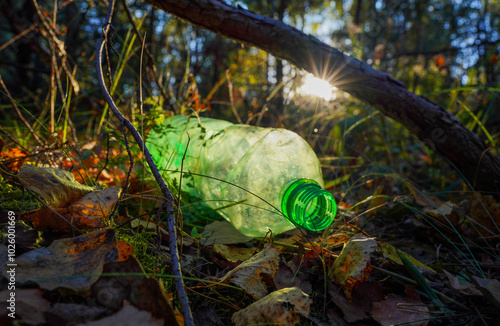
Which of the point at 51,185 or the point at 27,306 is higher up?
the point at 51,185

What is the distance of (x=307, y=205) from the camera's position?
3.55ft

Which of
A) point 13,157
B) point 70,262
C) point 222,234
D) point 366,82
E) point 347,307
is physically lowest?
point 347,307

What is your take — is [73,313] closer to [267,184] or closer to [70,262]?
[70,262]

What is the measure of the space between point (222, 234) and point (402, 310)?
27.1 inches

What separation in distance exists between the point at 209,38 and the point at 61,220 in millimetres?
4858

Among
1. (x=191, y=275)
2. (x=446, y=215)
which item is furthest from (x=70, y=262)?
(x=446, y=215)

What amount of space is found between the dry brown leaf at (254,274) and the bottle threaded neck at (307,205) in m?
0.18

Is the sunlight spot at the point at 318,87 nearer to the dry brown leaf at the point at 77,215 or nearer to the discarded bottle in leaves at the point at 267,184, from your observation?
the discarded bottle in leaves at the point at 267,184

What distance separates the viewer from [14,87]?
4508 mm

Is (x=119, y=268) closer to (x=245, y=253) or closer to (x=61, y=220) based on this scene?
(x=61, y=220)

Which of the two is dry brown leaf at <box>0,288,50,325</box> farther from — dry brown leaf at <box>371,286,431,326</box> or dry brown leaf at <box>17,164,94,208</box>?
dry brown leaf at <box>371,286,431,326</box>

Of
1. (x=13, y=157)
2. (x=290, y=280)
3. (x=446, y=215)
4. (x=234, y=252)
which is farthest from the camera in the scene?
(x=446, y=215)

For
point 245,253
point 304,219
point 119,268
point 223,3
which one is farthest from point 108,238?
point 223,3

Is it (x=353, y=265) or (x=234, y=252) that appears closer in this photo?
(x=353, y=265)
